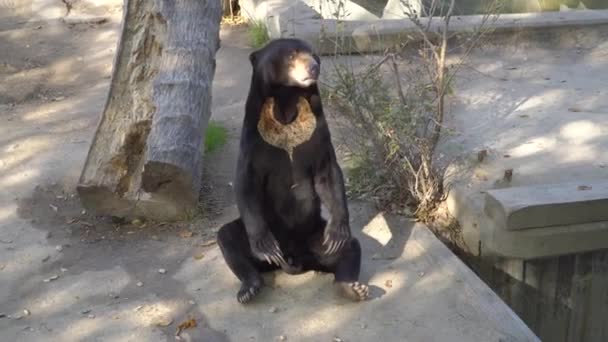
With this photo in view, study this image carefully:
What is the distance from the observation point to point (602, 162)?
6082 millimetres

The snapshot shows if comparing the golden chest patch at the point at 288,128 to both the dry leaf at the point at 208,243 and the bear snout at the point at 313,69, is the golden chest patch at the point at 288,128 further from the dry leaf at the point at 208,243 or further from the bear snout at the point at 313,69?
the dry leaf at the point at 208,243

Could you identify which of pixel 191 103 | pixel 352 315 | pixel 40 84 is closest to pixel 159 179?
pixel 191 103

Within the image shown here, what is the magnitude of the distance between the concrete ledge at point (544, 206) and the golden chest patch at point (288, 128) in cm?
145

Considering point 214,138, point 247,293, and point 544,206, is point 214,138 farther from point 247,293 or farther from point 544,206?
point 544,206

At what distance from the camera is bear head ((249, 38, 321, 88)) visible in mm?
4023

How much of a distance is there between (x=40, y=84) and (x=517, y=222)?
16.9ft

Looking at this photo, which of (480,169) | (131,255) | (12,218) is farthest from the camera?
(480,169)

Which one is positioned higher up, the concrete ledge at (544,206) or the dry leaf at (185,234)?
the concrete ledge at (544,206)

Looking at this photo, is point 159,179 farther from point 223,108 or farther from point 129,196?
point 223,108

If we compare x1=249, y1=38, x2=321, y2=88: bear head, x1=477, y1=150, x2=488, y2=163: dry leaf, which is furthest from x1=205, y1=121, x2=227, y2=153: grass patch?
x1=249, y1=38, x2=321, y2=88: bear head

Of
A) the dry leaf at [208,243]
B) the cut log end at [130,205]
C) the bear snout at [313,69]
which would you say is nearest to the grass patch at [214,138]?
the cut log end at [130,205]

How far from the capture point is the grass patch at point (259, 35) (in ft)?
30.7

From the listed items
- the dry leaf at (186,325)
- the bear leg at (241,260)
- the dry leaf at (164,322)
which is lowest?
the dry leaf at (164,322)

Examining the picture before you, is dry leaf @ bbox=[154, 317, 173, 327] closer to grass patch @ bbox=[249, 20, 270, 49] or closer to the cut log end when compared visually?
the cut log end
